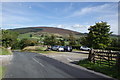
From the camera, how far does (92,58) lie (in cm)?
1820

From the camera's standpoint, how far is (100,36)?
4312 cm

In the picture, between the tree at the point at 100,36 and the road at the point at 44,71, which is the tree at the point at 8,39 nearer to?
the tree at the point at 100,36

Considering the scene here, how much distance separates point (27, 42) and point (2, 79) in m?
67.9

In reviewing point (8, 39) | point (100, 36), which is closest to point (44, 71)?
point (100, 36)

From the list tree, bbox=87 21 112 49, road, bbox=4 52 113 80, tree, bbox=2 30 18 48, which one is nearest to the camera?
road, bbox=4 52 113 80

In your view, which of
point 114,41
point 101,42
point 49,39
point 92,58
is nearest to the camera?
point 92,58

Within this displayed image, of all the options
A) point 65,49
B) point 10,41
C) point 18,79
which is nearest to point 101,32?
point 65,49

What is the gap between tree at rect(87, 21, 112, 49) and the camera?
141 feet

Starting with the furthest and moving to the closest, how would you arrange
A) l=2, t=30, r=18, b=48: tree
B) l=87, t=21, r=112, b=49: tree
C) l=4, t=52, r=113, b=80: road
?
l=2, t=30, r=18, b=48: tree
l=87, t=21, r=112, b=49: tree
l=4, t=52, r=113, b=80: road

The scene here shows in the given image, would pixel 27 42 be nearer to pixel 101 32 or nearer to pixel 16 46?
pixel 16 46

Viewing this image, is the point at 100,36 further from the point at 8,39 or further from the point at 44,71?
the point at 8,39

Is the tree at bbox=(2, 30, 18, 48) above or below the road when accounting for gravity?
above

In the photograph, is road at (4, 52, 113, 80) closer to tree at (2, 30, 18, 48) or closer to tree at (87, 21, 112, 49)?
tree at (87, 21, 112, 49)

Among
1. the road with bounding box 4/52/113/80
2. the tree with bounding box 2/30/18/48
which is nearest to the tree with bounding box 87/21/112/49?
the road with bounding box 4/52/113/80
